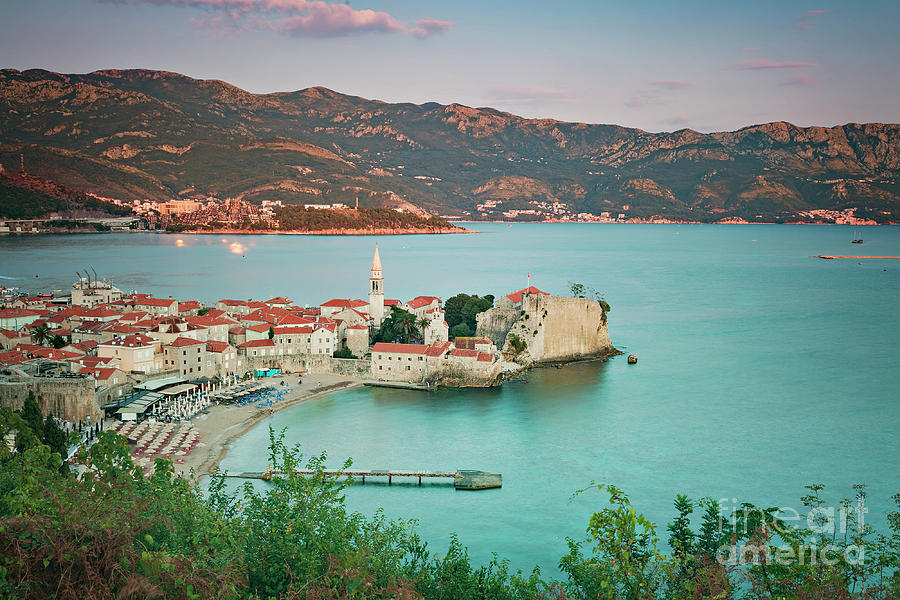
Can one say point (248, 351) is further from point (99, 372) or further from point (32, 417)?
point (32, 417)

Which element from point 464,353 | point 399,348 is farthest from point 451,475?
point 399,348

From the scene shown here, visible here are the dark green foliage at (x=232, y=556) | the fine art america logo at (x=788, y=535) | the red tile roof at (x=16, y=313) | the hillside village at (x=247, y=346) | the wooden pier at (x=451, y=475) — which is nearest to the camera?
the dark green foliage at (x=232, y=556)

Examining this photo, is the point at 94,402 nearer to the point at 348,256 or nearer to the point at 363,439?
the point at 363,439

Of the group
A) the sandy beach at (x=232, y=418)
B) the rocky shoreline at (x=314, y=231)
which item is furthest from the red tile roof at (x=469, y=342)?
the rocky shoreline at (x=314, y=231)

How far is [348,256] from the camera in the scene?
296 feet

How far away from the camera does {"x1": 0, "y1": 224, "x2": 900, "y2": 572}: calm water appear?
17703 mm

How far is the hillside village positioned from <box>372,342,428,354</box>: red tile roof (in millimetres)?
42

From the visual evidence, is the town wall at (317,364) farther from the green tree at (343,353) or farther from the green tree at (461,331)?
the green tree at (461,331)

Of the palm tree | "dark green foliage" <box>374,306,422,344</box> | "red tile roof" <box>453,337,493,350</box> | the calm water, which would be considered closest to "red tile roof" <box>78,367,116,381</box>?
the calm water

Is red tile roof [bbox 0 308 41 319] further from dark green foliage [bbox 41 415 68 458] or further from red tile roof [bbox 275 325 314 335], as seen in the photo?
dark green foliage [bbox 41 415 68 458]

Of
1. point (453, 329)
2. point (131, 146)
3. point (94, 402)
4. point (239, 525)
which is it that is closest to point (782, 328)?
point (453, 329)

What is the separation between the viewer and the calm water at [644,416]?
17.7 metres

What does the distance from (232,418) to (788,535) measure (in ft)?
56.2

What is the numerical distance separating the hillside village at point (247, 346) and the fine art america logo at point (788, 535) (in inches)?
571
